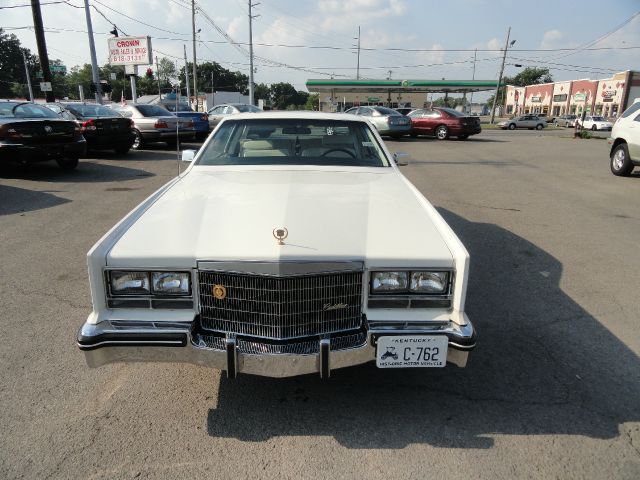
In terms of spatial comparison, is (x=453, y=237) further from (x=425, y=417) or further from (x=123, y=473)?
(x=123, y=473)

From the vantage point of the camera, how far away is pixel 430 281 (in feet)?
8.22

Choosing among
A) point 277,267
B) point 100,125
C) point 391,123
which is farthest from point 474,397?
point 391,123

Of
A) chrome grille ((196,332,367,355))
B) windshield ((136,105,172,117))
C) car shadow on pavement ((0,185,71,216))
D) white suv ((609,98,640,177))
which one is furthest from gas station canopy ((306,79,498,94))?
chrome grille ((196,332,367,355))

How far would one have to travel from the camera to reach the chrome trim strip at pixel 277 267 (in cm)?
233

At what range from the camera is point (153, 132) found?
15.1m

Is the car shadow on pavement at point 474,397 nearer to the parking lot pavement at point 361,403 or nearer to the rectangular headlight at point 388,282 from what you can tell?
the parking lot pavement at point 361,403

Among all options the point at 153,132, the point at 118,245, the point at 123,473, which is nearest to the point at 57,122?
the point at 153,132

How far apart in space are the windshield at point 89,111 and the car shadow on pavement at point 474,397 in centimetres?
1250

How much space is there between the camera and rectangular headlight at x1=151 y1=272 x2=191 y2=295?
2.45 m

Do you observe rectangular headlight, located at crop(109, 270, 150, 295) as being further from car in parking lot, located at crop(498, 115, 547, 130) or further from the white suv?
car in parking lot, located at crop(498, 115, 547, 130)

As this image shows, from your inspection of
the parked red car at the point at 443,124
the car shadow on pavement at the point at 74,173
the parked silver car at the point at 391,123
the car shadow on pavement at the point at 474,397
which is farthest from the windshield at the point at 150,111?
the car shadow on pavement at the point at 474,397

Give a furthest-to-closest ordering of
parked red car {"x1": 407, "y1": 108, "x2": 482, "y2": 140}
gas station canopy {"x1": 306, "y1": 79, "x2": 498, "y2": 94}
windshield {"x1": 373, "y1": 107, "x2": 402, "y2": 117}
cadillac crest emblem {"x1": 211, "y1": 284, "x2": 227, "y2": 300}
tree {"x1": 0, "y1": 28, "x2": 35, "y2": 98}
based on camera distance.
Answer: tree {"x1": 0, "y1": 28, "x2": 35, "y2": 98} < gas station canopy {"x1": 306, "y1": 79, "x2": 498, "y2": 94} < parked red car {"x1": 407, "y1": 108, "x2": 482, "y2": 140} < windshield {"x1": 373, "y1": 107, "x2": 402, "y2": 117} < cadillac crest emblem {"x1": 211, "y1": 284, "x2": 227, "y2": 300}

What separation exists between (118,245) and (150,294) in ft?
1.08

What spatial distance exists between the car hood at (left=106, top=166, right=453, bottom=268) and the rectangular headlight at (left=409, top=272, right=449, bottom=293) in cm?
7
